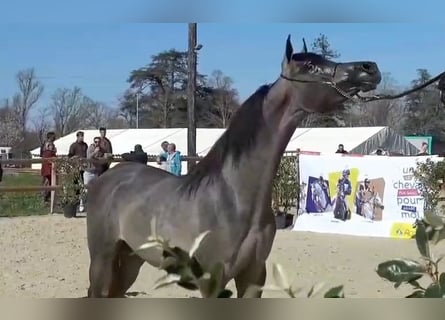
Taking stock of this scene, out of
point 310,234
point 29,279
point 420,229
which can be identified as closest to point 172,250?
point 420,229

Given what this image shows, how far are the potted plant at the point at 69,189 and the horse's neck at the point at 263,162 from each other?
4057 mm

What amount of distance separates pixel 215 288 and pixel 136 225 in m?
1.52

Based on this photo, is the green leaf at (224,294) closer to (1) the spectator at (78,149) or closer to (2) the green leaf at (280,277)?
(2) the green leaf at (280,277)

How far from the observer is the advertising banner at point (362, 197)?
5.32 m

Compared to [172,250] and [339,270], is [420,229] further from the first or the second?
[339,270]

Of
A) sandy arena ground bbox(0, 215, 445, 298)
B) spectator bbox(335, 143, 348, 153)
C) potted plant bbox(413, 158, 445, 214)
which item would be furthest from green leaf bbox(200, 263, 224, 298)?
spectator bbox(335, 143, 348, 153)

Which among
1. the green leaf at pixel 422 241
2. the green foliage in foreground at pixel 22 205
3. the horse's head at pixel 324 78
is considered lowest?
the green foliage in foreground at pixel 22 205

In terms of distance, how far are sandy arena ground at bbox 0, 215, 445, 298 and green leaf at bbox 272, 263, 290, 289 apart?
7.72ft

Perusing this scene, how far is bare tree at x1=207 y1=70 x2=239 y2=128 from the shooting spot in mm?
1430

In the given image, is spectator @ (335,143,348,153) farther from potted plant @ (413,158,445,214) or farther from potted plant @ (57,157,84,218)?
potted plant @ (57,157,84,218)

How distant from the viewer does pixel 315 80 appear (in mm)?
1725

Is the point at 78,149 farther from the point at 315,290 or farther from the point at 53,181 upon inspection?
the point at 315,290

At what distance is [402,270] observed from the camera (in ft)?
1.82

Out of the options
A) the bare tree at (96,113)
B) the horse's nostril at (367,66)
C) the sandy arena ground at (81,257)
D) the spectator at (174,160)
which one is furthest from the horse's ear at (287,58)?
the spectator at (174,160)
